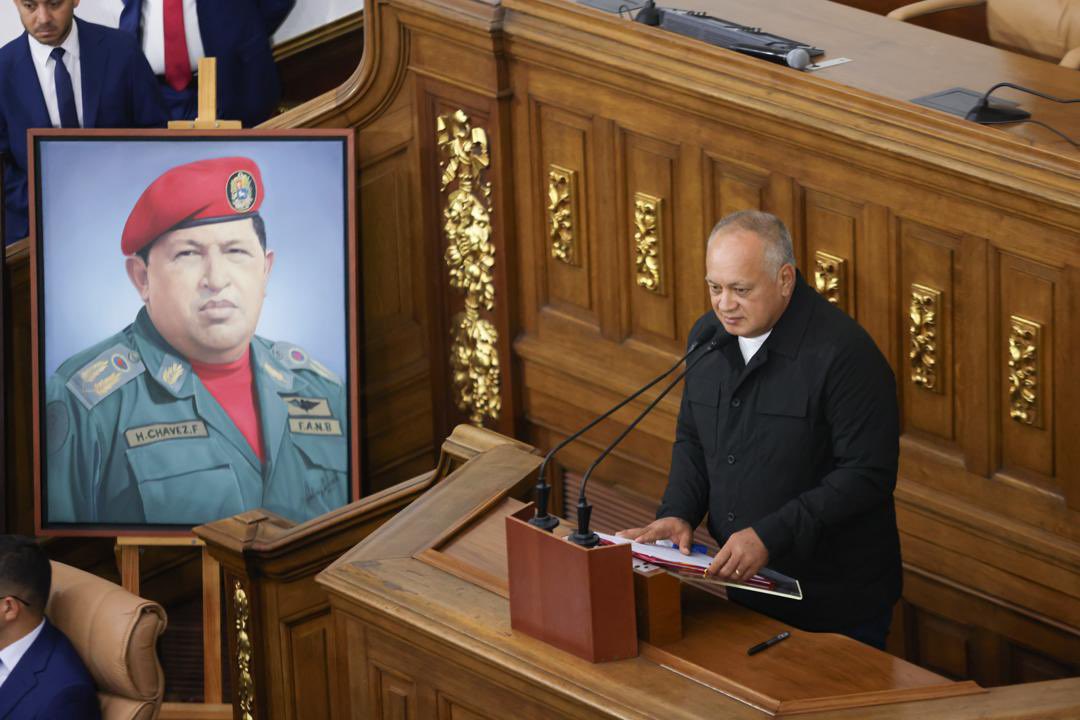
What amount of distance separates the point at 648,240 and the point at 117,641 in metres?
1.68

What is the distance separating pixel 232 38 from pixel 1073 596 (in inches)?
149

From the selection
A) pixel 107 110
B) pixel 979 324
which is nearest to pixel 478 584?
pixel 979 324

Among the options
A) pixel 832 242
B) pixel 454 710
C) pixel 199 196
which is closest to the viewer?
pixel 454 710

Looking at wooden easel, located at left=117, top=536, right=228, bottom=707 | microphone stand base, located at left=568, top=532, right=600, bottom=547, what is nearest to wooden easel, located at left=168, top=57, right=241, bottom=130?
wooden easel, located at left=117, top=536, right=228, bottom=707

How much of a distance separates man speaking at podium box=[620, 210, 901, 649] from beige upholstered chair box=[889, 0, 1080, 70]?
2.55 meters

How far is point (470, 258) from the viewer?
525 centimetres

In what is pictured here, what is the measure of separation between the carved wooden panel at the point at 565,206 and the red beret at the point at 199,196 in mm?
881

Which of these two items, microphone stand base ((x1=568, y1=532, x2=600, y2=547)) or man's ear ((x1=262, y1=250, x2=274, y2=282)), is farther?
man's ear ((x1=262, y1=250, x2=274, y2=282))

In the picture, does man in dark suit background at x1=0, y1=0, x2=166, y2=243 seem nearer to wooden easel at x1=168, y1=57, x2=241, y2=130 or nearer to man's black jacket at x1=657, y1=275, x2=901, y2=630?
wooden easel at x1=168, y1=57, x2=241, y2=130

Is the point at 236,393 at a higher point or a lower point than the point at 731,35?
lower

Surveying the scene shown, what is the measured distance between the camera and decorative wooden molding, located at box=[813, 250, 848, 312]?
4254 mm

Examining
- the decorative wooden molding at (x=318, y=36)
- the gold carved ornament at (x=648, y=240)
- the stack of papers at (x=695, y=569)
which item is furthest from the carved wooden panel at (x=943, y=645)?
the decorative wooden molding at (x=318, y=36)

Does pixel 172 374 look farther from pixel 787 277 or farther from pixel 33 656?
pixel 787 277

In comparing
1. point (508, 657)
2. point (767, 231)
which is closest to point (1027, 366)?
point (767, 231)
